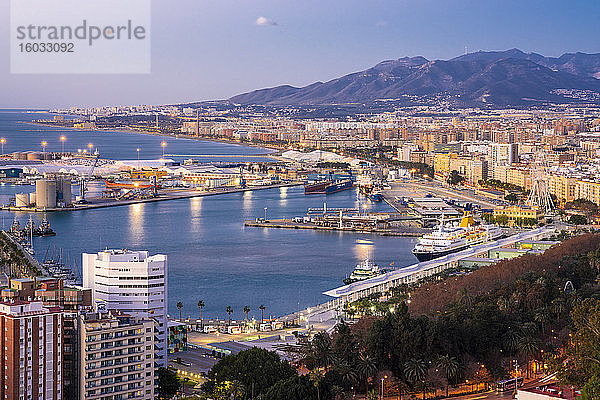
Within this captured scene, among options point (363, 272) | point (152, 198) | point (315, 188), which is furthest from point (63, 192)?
point (363, 272)

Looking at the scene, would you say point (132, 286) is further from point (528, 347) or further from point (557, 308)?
point (557, 308)

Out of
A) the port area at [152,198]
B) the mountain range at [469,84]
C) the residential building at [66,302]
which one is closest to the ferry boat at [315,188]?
the port area at [152,198]

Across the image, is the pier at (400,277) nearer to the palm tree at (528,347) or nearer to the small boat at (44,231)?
the palm tree at (528,347)

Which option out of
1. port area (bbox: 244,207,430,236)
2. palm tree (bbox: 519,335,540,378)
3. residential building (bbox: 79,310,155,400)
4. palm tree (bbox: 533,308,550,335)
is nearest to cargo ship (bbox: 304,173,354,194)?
port area (bbox: 244,207,430,236)

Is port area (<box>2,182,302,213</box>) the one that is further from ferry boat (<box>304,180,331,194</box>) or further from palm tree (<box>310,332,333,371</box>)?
palm tree (<box>310,332,333,371</box>)

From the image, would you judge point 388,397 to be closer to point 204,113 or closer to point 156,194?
point 156,194

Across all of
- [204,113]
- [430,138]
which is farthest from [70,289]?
[204,113]
